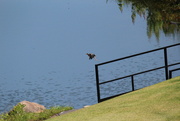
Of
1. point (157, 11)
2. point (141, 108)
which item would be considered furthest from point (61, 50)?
point (141, 108)

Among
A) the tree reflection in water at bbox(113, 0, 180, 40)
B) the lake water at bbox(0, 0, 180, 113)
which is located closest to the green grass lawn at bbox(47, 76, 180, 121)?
the tree reflection in water at bbox(113, 0, 180, 40)

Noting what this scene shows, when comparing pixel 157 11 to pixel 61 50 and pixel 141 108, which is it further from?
pixel 61 50

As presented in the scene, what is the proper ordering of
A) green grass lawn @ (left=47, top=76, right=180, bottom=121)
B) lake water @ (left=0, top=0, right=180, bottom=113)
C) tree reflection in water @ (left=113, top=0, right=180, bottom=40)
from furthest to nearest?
lake water @ (left=0, top=0, right=180, bottom=113) → tree reflection in water @ (left=113, top=0, right=180, bottom=40) → green grass lawn @ (left=47, top=76, right=180, bottom=121)

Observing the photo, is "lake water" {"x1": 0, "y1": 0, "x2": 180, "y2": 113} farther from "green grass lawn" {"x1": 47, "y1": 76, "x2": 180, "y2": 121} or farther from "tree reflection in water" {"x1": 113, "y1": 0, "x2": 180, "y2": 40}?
"green grass lawn" {"x1": 47, "y1": 76, "x2": 180, "y2": 121}

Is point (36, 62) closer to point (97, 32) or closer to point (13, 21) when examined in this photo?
point (97, 32)

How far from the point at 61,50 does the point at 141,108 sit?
234 ft

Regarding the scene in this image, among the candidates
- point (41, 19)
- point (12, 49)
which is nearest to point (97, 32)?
point (12, 49)

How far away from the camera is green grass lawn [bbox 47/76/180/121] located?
400 inches

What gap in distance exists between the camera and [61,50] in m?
81.9

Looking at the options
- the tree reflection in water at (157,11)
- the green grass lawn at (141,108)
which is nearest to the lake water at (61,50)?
the tree reflection in water at (157,11)

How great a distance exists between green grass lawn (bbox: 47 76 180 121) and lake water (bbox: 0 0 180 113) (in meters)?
14.5

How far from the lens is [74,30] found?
106 meters

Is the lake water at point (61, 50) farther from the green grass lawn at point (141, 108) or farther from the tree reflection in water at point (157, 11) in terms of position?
the green grass lawn at point (141, 108)

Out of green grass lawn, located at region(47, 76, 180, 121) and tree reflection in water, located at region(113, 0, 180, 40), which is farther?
tree reflection in water, located at region(113, 0, 180, 40)
